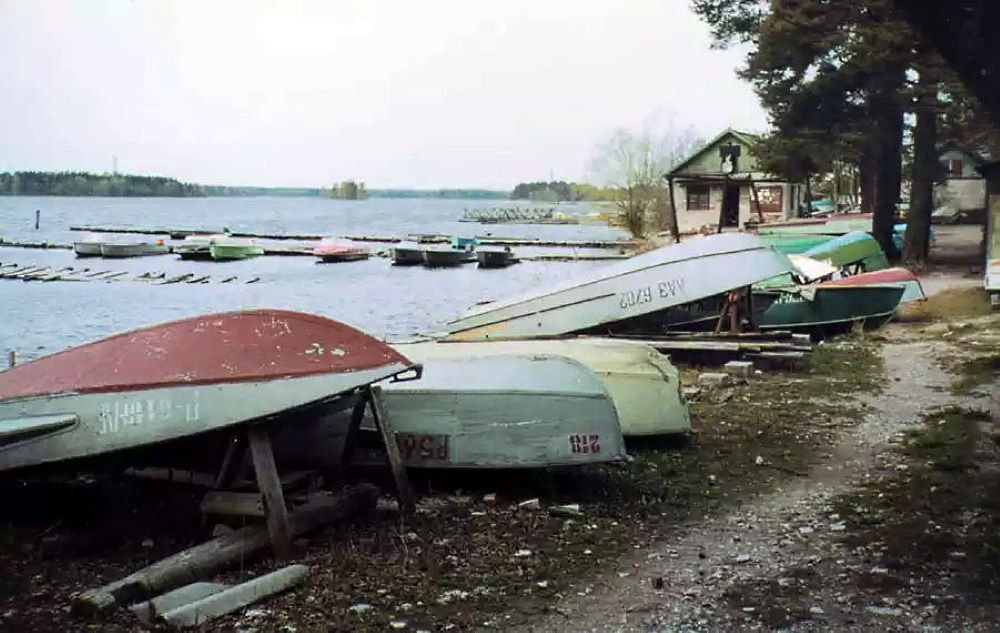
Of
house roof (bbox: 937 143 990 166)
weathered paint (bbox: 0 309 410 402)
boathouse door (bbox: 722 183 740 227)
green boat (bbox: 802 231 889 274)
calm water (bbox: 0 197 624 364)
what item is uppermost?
house roof (bbox: 937 143 990 166)

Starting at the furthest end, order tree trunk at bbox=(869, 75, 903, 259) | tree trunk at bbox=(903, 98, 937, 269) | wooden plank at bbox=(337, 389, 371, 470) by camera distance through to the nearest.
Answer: tree trunk at bbox=(869, 75, 903, 259), tree trunk at bbox=(903, 98, 937, 269), wooden plank at bbox=(337, 389, 371, 470)

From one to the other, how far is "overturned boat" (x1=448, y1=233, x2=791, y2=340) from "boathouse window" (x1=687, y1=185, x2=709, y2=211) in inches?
1314

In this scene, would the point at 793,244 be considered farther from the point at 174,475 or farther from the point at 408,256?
the point at 408,256

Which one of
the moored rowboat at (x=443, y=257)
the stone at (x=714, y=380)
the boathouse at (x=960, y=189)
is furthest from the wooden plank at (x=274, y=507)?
the boathouse at (x=960, y=189)

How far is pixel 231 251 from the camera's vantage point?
5153cm

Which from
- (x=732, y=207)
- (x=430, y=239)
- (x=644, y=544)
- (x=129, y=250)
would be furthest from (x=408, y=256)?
(x=644, y=544)

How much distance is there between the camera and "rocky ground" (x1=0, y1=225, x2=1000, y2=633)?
15.3ft

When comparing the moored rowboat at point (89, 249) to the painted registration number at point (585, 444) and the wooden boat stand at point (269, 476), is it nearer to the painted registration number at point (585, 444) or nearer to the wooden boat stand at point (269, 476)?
the wooden boat stand at point (269, 476)

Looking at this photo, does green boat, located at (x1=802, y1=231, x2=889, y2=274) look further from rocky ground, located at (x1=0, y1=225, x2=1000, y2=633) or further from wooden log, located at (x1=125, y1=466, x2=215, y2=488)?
wooden log, located at (x1=125, y1=466, x2=215, y2=488)

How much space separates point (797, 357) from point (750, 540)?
6248 millimetres

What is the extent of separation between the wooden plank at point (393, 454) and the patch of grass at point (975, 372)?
623 cm

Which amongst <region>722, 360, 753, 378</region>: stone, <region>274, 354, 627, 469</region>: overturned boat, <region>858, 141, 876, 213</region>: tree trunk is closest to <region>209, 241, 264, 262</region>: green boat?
<region>858, 141, 876, 213</region>: tree trunk

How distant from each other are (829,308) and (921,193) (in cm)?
1029

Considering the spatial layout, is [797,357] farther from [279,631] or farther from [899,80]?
[899,80]
